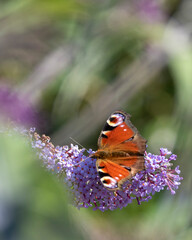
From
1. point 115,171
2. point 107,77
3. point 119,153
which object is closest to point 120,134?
point 119,153

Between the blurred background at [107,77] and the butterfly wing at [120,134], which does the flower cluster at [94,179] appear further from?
the blurred background at [107,77]

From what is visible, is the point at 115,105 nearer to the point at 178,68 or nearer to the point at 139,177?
the point at 178,68

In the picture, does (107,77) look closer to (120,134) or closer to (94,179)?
(120,134)

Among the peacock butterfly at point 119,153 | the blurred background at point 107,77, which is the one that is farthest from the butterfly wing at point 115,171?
the blurred background at point 107,77

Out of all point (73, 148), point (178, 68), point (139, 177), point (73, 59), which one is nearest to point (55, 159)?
point (73, 148)

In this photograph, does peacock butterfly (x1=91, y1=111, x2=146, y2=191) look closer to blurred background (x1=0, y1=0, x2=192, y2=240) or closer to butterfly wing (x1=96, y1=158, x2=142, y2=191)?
butterfly wing (x1=96, y1=158, x2=142, y2=191)

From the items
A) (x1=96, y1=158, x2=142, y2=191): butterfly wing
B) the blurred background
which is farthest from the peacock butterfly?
the blurred background
